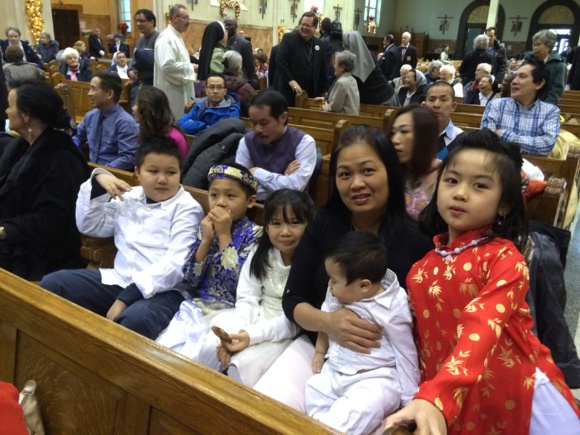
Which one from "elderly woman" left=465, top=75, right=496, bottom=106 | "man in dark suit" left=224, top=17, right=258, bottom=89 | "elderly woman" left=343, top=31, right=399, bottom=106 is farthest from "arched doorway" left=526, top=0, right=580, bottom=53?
"man in dark suit" left=224, top=17, right=258, bottom=89

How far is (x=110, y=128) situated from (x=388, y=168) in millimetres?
2400

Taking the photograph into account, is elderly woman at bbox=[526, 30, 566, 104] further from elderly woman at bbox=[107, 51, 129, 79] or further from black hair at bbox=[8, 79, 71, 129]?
elderly woman at bbox=[107, 51, 129, 79]

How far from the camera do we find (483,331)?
112 centimetres

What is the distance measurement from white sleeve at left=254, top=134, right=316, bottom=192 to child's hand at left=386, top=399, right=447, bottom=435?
1794 mm

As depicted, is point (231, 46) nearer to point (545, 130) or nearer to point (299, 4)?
point (545, 130)

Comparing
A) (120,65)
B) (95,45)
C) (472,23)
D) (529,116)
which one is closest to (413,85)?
(529,116)

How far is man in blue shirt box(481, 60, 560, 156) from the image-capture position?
3.25 metres

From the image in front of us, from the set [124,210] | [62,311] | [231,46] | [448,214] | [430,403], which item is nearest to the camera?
[430,403]


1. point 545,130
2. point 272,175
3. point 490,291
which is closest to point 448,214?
point 490,291

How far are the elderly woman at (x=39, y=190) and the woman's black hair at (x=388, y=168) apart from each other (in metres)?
1.50

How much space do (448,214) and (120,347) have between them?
2.90 feet

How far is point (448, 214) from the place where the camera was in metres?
1.30

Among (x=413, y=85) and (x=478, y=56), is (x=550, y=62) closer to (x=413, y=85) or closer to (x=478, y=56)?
(x=413, y=85)

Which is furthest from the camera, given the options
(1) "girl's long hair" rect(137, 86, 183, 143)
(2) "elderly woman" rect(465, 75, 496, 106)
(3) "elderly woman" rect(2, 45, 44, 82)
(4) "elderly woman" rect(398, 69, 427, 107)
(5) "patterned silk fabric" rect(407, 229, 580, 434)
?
(2) "elderly woman" rect(465, 75, 496, 106)
